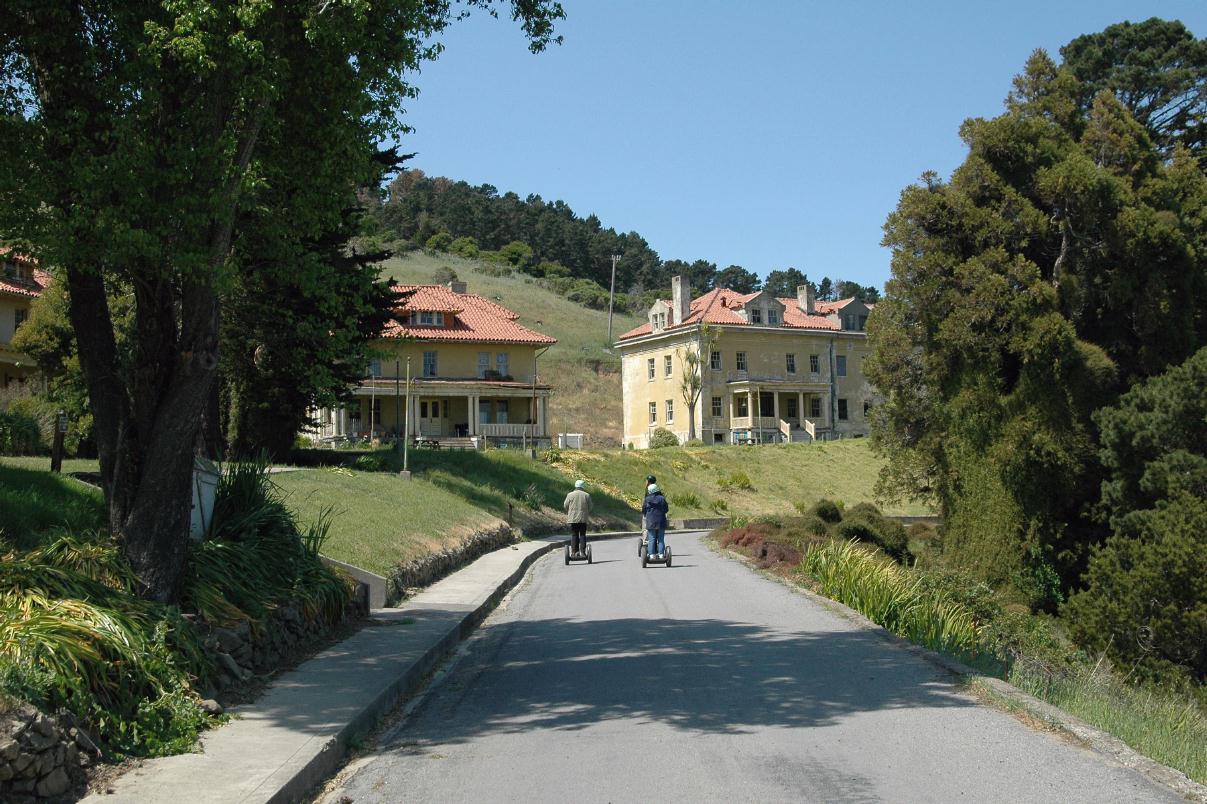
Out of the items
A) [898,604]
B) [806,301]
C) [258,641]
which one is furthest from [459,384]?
[258,641]

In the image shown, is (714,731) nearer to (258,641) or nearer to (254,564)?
(258,641)

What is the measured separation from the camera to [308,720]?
27.1 ft

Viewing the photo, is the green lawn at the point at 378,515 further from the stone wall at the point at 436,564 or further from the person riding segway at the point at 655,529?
the person riding segway at the point at 655,529

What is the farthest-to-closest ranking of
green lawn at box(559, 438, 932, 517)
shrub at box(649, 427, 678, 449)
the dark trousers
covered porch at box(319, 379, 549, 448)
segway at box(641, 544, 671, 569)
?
shrub at box(649, 427, 678, 449) < covered porch at box(319, 379, 549, 448) < green lawn at box(559, 438, 932, 517) < the dark trousers < segway at box(641, 544, 671, 569)

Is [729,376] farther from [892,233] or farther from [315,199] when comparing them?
[315,199]

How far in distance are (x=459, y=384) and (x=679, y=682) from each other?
4814 cm

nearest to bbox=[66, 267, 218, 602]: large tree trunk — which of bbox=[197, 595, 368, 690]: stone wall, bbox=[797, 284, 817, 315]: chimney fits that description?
bbox=[197, 595, 368, 690]: stone wall

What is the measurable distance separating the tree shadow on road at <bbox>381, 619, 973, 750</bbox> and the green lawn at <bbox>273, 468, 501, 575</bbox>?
4.33 metres

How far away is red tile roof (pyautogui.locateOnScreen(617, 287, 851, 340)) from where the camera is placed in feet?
228

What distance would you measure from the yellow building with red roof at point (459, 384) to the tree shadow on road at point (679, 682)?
43357 millimetres

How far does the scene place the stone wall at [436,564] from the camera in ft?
54.2

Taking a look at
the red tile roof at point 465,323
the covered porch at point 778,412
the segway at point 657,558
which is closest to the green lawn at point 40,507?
the segway at point 657,558

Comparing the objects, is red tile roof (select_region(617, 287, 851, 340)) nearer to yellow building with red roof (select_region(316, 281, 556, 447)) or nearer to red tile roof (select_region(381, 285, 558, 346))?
red tile roof (select_region(381, 285, 558, 346))

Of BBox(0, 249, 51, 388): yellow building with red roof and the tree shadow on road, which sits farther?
BBox(0, 249, 51, 388): yellow building with red roof
